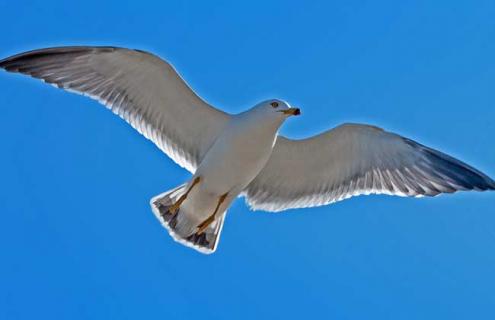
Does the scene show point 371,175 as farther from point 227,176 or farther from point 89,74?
point 89,74

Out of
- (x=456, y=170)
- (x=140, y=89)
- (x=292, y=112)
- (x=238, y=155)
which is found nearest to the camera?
(x=292, y=112)

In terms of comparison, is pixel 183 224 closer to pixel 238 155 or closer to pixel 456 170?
pixel 238 155

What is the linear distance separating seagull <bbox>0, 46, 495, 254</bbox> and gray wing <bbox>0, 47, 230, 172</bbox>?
1 cm

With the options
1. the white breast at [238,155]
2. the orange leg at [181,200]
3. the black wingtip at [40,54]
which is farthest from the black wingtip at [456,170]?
the black wingtip at [40,54]

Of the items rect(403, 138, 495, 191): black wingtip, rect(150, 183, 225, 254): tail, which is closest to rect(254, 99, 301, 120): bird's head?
rect(150, 183, 225, 254): tail

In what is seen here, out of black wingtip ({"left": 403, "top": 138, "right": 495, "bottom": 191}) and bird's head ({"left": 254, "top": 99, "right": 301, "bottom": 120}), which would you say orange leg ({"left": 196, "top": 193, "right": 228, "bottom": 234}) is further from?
black wingtip ({"left": 403, "top": 138, "right": 495, "bottom": 191})

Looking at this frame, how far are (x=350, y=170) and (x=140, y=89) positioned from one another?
253 centimetres

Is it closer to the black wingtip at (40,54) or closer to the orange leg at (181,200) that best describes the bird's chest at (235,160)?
the orange leg at (181,200)

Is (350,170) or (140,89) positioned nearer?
(140,89)

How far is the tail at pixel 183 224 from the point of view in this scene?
12.2 metres

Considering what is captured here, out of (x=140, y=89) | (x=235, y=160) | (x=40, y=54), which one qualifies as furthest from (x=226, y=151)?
(x=40, y=54)

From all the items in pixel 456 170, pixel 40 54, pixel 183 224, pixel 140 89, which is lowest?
pixel 183 224

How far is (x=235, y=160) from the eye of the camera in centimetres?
1177

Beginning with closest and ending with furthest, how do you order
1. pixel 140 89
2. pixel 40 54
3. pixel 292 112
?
pixel 292 112
pixel 40 54
pixel 140 89
